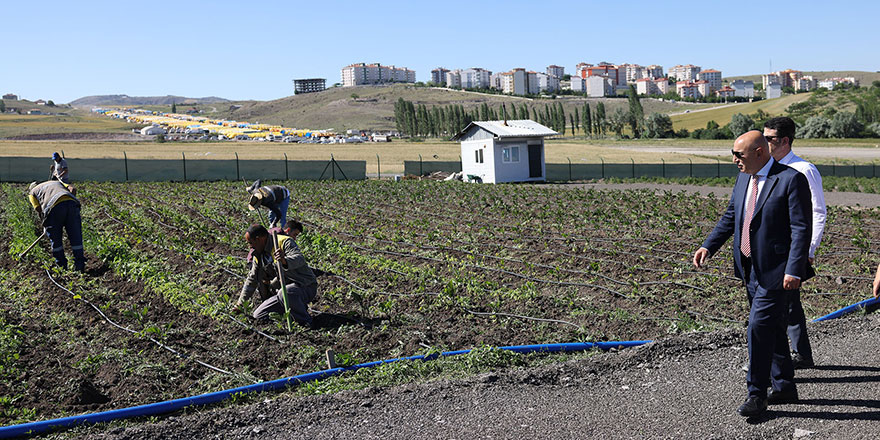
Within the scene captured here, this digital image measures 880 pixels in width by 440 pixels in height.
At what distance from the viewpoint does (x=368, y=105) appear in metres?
171

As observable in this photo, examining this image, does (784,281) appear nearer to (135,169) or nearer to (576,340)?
(576,340)

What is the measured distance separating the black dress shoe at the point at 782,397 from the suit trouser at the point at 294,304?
168 inches

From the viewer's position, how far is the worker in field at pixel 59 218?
1053 cm

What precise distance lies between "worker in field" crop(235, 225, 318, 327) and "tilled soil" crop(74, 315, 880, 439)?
1.96 meters

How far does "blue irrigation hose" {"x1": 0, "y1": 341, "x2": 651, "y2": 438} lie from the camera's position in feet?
15.9

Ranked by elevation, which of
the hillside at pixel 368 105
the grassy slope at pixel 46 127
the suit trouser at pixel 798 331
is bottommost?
the suit trouser at pixel 798 331

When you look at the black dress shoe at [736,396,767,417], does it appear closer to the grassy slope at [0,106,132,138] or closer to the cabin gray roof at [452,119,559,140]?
the cabin gray roof at [452,119,559,140]

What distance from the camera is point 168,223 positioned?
15992 mm

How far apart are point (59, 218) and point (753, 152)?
9616 millimetres

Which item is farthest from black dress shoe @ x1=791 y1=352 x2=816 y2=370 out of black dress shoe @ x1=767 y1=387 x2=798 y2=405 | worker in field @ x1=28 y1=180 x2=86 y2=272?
worker in field @ x1=28 y1=180 x2=86 y2=272

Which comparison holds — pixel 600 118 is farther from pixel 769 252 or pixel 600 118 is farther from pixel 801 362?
pixel 769 252

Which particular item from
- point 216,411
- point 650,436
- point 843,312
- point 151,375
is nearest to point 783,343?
point 650,436

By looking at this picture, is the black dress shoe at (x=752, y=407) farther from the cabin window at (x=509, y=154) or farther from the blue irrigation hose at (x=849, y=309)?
the cabin window at (x=509, y=154)

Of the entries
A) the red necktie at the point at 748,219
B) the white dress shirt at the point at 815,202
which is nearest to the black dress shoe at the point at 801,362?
the white dress shirt at the point at 815,202
